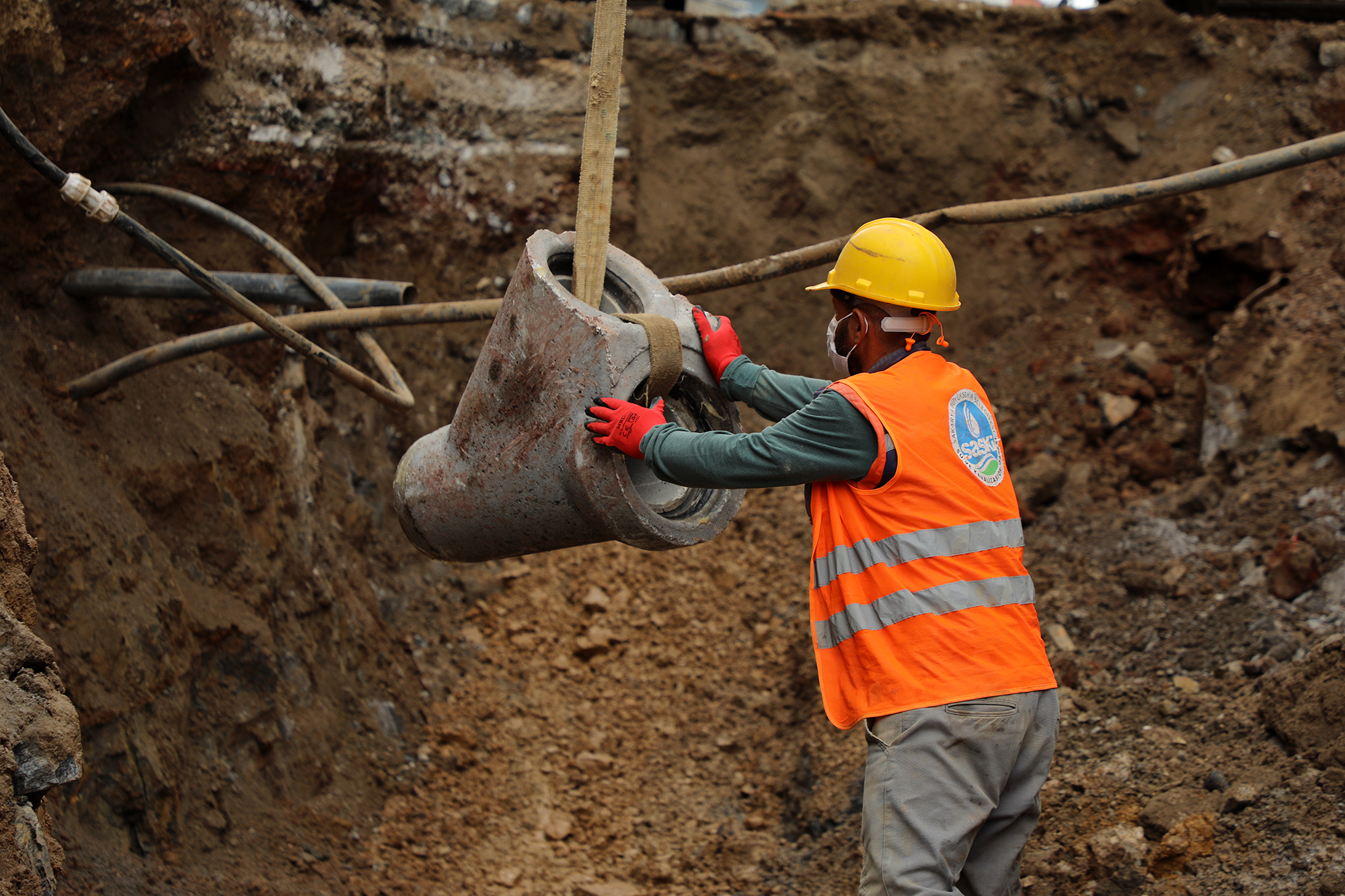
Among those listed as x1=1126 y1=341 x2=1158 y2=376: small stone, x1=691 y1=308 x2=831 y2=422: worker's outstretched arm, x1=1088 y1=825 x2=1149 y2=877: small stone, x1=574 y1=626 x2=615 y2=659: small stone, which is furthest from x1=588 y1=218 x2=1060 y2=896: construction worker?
x1=1126 y1=341 x2=1158 y2=376: small stone

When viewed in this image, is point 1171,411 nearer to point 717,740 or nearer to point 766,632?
point 766,632

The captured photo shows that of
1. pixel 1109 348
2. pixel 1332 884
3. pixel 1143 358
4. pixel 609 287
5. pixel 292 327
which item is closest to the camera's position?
pixel 1332 884

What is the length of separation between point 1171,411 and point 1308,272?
0.97m

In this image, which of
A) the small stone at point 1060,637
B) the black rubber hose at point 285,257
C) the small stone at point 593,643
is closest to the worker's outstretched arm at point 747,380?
the black rubber hose at point 285,257

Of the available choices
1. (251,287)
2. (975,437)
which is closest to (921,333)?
(975,437)

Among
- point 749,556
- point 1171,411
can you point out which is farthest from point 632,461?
point 1171,411

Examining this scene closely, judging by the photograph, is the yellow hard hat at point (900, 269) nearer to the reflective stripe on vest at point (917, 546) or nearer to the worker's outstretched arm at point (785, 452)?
the worker's outstretched arm at point (785, 452)

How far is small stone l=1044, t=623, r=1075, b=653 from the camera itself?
435 cm

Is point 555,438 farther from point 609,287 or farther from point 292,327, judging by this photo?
point 292,327

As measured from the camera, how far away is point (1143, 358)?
5988 mm

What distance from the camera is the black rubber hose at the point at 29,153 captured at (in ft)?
9.92

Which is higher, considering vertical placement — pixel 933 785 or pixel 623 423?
pixel 623 423

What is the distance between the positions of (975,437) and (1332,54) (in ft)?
17.3

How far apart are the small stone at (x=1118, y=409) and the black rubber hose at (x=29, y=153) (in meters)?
5.18
